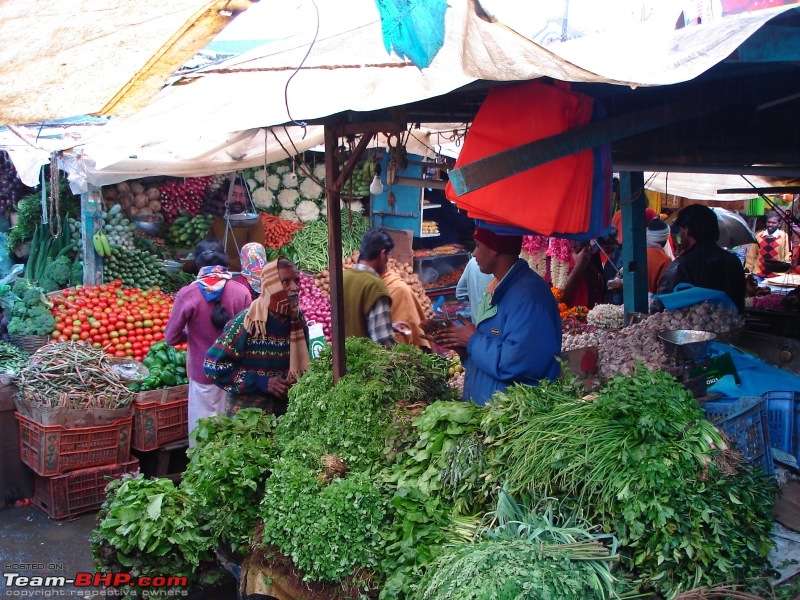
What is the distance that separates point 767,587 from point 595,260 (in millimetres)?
6657

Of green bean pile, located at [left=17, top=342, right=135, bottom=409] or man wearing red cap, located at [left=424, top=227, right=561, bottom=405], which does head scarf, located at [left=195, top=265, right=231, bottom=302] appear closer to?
green bean pile, located at [left=17, top=342, right=135, bottom=409]

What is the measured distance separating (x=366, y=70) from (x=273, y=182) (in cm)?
708

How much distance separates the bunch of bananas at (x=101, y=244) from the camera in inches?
293

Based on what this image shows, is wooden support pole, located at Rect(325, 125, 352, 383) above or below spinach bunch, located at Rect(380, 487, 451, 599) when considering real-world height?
above

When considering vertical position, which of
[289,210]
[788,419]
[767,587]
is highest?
[289,210]

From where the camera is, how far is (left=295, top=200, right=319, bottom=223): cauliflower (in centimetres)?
975

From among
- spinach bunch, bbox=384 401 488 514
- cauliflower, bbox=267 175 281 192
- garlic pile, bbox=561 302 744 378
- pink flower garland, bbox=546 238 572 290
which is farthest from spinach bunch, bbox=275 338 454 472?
cauliflower, bbox=267 175 281 192

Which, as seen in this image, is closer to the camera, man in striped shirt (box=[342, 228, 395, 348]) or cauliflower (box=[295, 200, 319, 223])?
man in striped shirt (box=[342, 228, 395, 348])

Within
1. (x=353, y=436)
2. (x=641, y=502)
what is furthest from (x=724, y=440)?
(x=353, y=436)

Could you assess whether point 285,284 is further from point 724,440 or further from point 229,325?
point 724,440

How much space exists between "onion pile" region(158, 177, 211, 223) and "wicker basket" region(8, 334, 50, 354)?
269 cm

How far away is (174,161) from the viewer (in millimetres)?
6977

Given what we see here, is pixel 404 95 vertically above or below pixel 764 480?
above

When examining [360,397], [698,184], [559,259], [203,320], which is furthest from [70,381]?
[698,184]
